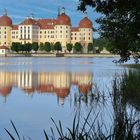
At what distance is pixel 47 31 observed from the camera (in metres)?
164

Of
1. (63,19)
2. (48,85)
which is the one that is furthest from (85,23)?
(48,85)

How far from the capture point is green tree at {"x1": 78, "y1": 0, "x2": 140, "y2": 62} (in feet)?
24.0

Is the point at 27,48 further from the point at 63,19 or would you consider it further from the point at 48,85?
the point at 48,85

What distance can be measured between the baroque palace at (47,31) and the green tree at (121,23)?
14172cm

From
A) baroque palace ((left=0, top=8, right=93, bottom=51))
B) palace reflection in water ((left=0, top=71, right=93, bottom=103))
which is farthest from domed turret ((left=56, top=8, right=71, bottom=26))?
palace reflection in water ((left=0, top=71, right=93, bottom=103))

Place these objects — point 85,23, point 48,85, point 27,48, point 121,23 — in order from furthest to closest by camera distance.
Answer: point 85,23
point 27,48
point 48,85
point 121,23

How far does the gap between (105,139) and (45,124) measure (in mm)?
6585

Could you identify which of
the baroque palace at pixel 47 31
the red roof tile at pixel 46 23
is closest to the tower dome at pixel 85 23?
the baroque palace at pixel 47 31

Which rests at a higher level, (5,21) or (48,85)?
(5,21)

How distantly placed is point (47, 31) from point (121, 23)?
15056 centimetres

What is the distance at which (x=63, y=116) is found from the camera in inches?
515

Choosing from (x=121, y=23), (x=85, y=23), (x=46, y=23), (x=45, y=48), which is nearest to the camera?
(x=121, y=23)

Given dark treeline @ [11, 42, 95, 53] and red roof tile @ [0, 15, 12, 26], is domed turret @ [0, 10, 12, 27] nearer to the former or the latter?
red roof tile @ [0, 15, 12, 26]

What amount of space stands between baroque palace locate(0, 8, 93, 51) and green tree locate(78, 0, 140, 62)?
142 metres
